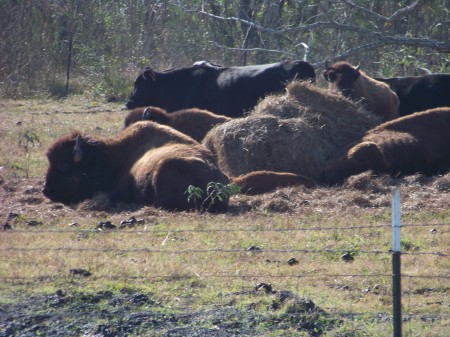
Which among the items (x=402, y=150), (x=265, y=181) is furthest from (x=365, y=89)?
(x=265, y=181)

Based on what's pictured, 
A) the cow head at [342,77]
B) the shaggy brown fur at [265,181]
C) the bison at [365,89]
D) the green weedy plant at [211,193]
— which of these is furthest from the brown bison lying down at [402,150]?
the cow head at [342,77]

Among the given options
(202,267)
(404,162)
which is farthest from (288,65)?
(202,267)

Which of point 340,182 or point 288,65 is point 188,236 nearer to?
point 340,182

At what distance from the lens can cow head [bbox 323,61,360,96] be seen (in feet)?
54.2

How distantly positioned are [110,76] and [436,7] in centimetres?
850

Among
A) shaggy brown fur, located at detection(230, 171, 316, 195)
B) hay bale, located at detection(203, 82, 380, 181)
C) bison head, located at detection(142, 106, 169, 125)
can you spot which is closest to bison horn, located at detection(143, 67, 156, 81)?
bison head, located at detection(142, 106, 169, 125)

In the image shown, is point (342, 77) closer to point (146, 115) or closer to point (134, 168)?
point (146, 115)

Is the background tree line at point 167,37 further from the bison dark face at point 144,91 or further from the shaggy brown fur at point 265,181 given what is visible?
the shaggy brown fur at point 265,181

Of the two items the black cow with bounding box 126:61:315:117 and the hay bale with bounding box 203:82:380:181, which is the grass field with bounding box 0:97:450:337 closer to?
the hay bale with bounding box 203:82:380:181

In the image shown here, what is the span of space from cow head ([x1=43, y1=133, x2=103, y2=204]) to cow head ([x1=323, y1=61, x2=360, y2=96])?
583 centimetres

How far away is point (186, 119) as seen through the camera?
1452 cm

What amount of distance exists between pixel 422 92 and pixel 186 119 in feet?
16.9

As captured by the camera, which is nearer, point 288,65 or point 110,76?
point 288,65

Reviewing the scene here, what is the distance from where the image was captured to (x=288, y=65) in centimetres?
1791
